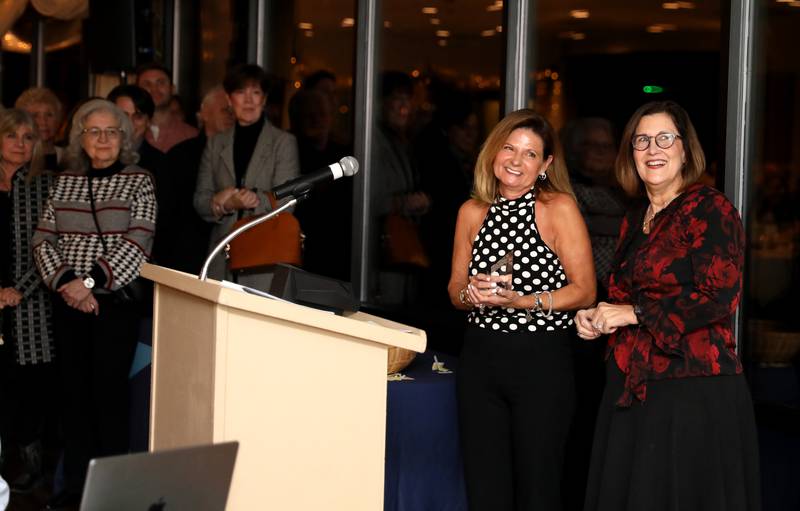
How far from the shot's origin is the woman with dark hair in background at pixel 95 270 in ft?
15.8

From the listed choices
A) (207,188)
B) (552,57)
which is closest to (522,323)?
(552,57)

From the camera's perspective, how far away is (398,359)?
13.4 feet

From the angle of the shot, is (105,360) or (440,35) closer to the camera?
(105,360)

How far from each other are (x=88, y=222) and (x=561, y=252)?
2.23m

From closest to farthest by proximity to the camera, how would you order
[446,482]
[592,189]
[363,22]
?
[446,482] < [592,189] < [363,22]

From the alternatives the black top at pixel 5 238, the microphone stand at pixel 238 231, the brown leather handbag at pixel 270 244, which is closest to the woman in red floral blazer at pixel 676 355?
the microphone stand at pixel 238 231

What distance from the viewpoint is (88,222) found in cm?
486

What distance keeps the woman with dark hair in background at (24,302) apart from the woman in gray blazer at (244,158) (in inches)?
30.2

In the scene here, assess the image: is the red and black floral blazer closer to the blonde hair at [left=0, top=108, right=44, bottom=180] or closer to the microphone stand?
the microphone stand

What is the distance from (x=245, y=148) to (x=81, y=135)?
0.79 meters

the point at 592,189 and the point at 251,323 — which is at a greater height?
the point at 592,189

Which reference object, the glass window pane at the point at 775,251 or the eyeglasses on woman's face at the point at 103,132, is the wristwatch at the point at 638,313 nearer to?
the glass window pane at the point at 775,251

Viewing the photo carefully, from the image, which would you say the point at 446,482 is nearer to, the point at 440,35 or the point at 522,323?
the point at 522,323

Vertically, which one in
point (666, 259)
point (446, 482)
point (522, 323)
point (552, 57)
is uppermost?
point (552, 57)
